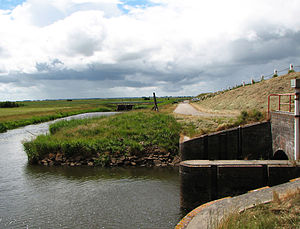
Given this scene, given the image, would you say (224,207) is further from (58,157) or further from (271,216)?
(58,157)

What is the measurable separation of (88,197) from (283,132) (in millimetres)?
9516

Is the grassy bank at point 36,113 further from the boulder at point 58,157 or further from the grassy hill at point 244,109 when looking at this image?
the grassy hill at point 244,109

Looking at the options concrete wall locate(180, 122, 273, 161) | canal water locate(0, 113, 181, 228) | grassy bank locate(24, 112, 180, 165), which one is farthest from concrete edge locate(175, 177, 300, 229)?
grassy bank locate(24, 112, 180, 165)

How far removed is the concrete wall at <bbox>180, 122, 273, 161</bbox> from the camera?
12.4m

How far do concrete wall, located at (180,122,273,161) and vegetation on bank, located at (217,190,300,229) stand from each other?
21.1 feet

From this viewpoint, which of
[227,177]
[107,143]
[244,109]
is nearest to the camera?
[227,177]

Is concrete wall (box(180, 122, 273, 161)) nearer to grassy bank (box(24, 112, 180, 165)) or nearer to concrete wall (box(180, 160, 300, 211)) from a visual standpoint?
concrete wall (box(180, 160, 300, 211))

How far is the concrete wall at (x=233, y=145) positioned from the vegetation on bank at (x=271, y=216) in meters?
6.44

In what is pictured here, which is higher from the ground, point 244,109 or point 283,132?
point 244,109

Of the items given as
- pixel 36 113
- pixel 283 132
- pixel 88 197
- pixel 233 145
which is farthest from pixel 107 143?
pixel 36 113

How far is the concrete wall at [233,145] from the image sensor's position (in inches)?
488

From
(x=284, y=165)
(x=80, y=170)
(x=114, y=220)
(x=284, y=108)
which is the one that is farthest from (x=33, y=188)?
(x=284, y=108)

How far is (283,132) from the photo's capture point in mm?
11711

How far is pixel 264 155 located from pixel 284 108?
1214 cm
